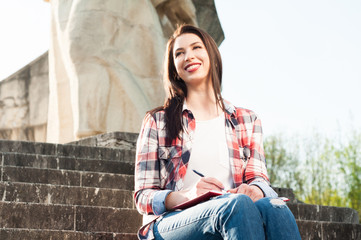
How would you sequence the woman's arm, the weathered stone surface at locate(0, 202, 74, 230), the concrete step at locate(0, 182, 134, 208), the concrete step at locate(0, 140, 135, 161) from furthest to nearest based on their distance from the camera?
the concrete step at locate(0, 140, 135, 161), the concrete step at locate(0, 182, 134, 208), the weathered stone surface at locate(0, 202, 74, 230), the woman's arm

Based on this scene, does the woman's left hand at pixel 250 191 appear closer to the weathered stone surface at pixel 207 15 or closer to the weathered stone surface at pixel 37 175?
the weathered stone surface at pixel 37 175

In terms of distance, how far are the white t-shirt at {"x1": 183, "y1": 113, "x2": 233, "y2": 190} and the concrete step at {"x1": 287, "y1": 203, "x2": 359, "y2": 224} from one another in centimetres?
185

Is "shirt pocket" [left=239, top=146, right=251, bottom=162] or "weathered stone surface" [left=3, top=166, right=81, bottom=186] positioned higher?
"shirt pocket" [left=239, top=146, right=251, bottom=162]

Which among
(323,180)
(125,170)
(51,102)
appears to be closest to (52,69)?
(51,102)

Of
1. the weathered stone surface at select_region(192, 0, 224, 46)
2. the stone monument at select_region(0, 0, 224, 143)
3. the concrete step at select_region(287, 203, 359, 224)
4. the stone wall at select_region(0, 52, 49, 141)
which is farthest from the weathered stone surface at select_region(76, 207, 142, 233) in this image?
the stone wall at select_region(0, 52, 49, 141)

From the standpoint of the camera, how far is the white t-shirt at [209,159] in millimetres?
2865

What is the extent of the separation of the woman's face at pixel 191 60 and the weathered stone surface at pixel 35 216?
1167mm

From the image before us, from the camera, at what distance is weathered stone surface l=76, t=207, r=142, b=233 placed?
369 cm

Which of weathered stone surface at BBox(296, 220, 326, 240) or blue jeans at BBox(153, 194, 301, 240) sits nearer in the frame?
blue jeans at BBox(153, 194, 301, 240)

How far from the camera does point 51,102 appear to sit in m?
8.56

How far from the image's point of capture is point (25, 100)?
10125 mm

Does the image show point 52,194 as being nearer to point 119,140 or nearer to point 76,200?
point 76,200

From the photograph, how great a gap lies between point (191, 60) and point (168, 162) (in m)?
0.54

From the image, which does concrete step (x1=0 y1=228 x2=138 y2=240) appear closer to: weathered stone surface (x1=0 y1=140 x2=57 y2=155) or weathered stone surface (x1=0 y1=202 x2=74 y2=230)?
weathered stone surface (x1=0 y1=202 x2=74 y2=230)
